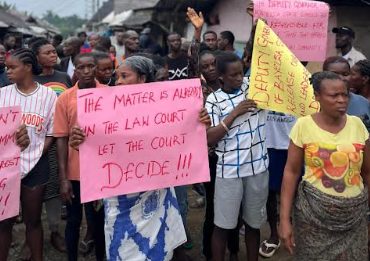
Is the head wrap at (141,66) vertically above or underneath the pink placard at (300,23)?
underneath

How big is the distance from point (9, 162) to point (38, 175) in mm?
448

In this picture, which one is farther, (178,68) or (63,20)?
(63,20)

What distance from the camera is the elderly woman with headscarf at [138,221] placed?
2.61 metres

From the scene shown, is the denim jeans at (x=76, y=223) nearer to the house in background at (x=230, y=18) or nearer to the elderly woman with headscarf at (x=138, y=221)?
the elderly woman with headscarf at (x=138, y=221)

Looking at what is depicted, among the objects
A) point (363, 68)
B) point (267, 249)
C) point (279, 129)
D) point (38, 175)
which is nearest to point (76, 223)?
point (38, 175)

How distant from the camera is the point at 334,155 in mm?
2318

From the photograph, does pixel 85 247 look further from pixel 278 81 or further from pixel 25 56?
pixel 278 81

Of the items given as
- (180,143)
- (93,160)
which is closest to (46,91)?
(93,160)

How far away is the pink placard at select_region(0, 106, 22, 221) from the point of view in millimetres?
2637

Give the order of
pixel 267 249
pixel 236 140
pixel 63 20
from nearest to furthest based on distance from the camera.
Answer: pixel 236 140, pixel 267 249, pixel 63 20

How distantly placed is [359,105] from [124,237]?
1.88m

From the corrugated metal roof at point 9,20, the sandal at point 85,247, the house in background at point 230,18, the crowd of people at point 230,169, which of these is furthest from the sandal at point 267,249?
the corrugated metal roof at point 9,20

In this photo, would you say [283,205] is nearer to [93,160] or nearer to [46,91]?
[93,160]

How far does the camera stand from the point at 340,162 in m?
2.32
